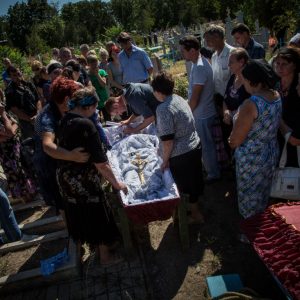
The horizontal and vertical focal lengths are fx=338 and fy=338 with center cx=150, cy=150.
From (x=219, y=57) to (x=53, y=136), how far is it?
2.58 m

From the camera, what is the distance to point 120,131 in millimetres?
4988

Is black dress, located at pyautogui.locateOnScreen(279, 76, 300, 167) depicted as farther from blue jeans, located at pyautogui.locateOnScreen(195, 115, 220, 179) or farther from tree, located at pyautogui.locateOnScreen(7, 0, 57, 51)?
tree, located at pyautogui.locateOnScreen(7, 0, 57, 51)

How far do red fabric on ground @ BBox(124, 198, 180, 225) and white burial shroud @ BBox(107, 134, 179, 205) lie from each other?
0.16 ft

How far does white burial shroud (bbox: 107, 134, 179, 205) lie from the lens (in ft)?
11.1

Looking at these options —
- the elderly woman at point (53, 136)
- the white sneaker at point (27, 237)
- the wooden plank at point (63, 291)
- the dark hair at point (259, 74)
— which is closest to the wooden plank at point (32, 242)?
the white sneaker at point (27, 237)

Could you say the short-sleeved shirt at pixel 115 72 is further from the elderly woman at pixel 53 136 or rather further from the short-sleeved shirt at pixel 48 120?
the short-sleeved shirt at pixel 48 120

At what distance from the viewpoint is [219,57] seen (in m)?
4.59

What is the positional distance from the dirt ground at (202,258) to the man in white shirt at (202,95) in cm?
77

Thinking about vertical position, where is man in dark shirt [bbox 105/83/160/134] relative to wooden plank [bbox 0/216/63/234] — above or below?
above

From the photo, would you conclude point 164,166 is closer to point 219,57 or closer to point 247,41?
point 219,57

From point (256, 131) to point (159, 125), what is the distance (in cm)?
95

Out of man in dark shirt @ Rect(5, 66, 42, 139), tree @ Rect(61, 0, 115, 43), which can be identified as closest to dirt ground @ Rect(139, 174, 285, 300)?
man in dark shirt @ Rect(5, 66, 42, 139)

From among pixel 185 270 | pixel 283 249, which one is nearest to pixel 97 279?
pixel 185 270

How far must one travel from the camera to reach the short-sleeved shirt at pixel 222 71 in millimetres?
4496
